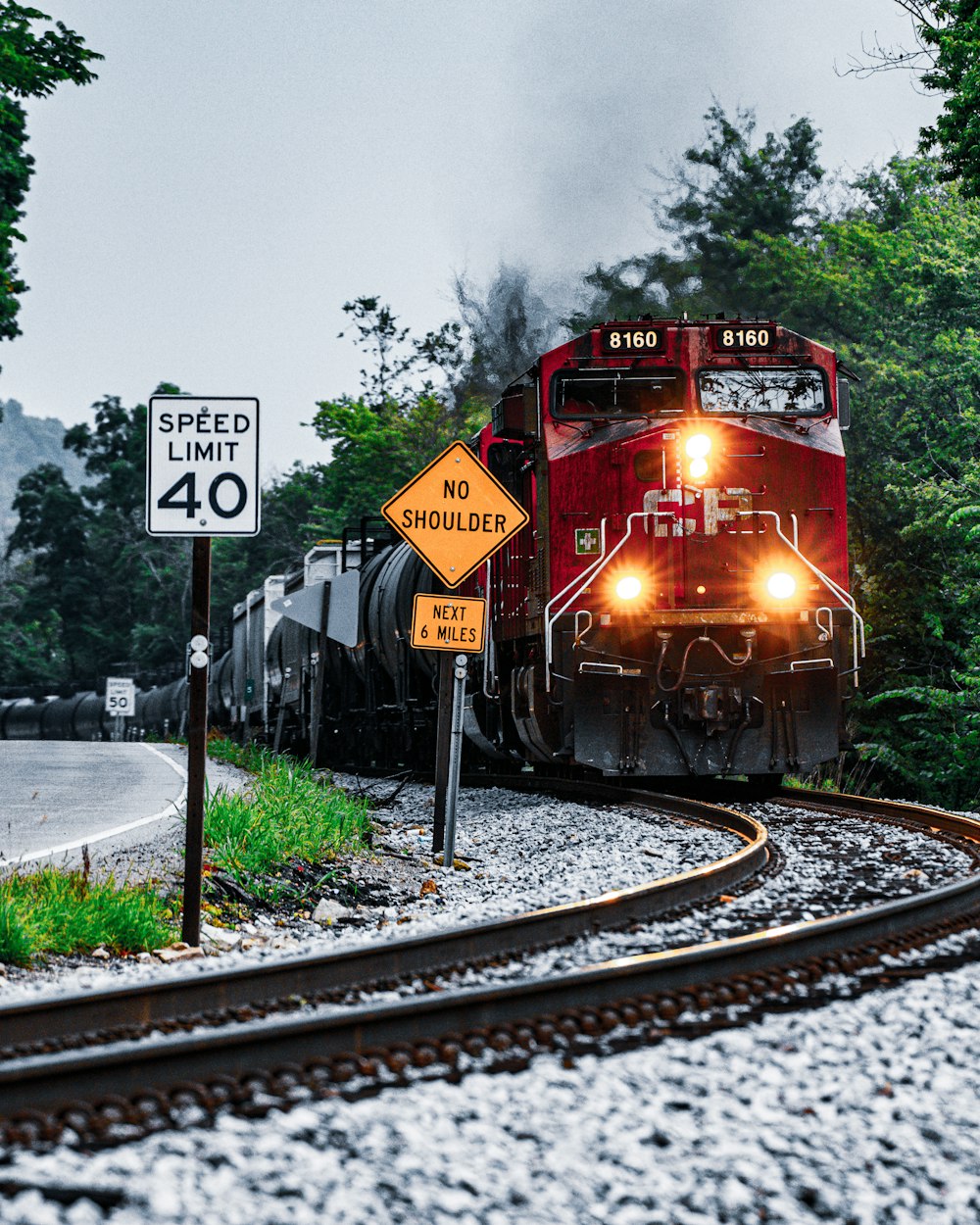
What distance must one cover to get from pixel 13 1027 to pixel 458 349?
51923 mm

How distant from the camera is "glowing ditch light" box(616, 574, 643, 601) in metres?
11.8

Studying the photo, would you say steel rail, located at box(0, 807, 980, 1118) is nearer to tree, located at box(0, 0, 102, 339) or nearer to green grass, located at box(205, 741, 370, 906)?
green grass, located at box(205, 741, 370, 906)

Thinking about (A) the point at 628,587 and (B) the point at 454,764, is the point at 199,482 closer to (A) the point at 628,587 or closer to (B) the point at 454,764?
(B) the point at 454,764

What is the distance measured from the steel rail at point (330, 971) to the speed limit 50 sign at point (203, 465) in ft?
7.53

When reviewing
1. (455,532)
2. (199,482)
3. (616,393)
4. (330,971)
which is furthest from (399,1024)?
(616,393)

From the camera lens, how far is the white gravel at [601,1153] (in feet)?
9.61

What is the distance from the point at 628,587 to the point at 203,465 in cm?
571

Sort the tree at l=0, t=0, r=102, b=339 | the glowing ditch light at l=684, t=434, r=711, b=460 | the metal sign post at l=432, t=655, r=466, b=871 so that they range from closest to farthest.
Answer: the metal sign post at l=432, t=655, r=466, b=871 < the glowing ditch light at l=684, t=434, r=711, b=460 < the tree at l=0, t=0, r=102, b=339

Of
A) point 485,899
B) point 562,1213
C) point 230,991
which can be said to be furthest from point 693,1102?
point 485,899

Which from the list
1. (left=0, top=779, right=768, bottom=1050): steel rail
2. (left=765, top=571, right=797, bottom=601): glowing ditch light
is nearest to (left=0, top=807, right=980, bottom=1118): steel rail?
(left=0, top=779, right=768, bottom=1050): steel rail

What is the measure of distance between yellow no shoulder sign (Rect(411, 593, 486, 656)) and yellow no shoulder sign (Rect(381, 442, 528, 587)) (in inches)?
7.2

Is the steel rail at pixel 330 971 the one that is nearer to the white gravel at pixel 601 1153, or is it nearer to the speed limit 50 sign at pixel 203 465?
the white gravel at pixel 601 1153

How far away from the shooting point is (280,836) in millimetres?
9156

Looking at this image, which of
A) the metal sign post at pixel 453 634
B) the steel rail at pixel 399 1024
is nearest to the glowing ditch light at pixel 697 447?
the metal sign post at pixel 453 634
